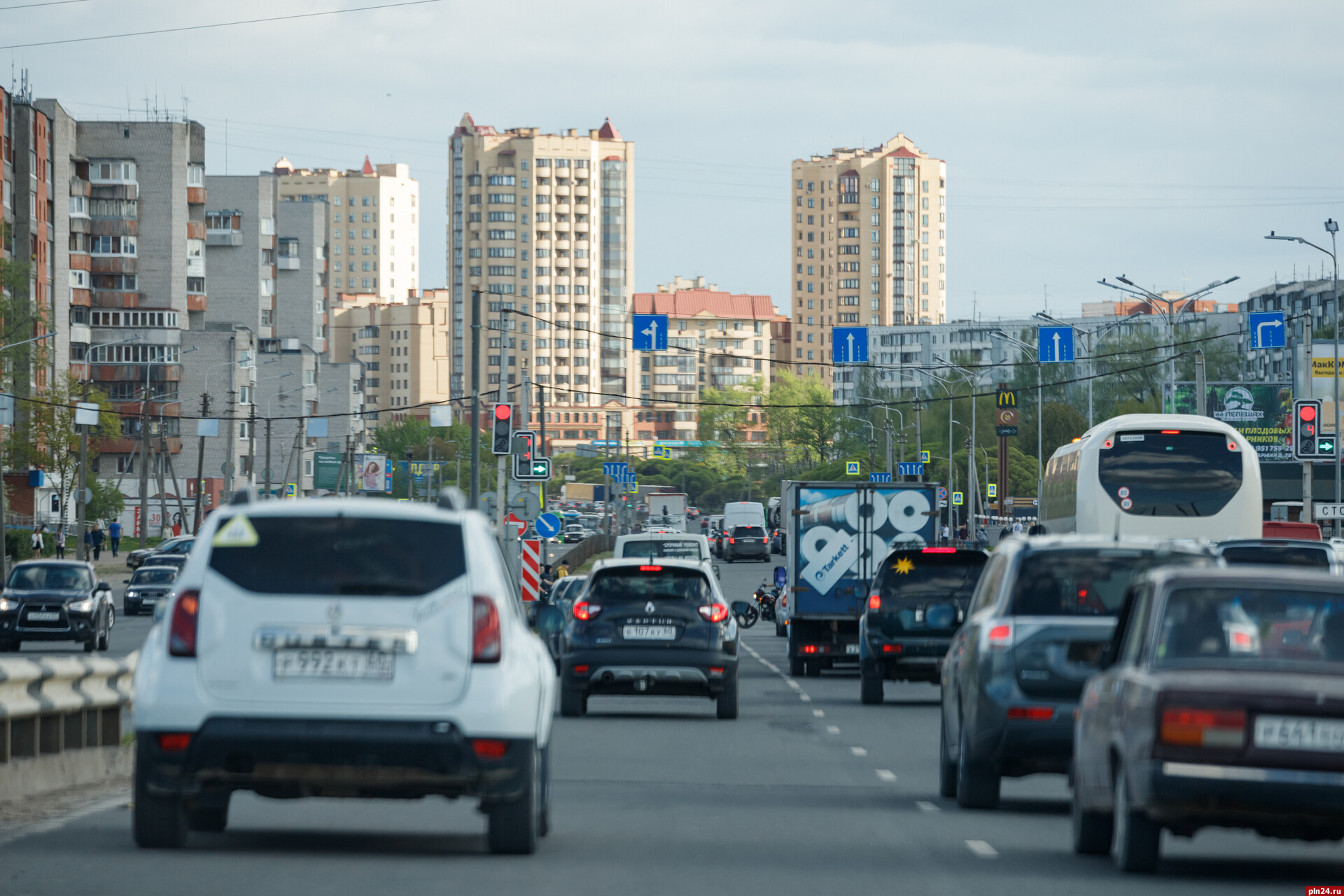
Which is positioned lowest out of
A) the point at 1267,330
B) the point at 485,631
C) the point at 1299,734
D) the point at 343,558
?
the point at 1299,734

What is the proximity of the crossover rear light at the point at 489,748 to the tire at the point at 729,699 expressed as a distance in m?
11.7

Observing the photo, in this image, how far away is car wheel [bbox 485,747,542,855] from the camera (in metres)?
9.29

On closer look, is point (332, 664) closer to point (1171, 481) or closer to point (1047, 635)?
point (1047, 635)

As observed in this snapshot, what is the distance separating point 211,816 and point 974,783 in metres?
4.62

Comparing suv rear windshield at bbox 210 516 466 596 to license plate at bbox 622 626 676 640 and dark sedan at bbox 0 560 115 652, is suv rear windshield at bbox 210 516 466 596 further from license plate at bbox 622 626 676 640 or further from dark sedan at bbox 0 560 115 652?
dark sedan at bbox 0 560 115 652

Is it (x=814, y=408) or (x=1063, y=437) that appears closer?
(x=1063, y=437)

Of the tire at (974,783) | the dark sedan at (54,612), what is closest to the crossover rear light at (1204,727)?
the tire at (974,783)

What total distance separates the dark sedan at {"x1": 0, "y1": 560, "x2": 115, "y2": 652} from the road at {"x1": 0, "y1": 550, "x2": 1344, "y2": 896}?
20201mm

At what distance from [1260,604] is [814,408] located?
175102mm

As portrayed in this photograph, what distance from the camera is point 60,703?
528 inches

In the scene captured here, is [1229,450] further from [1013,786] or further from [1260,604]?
[1260,604]

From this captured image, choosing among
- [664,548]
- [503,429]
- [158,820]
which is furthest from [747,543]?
[158,820]

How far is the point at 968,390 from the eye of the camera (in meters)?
144

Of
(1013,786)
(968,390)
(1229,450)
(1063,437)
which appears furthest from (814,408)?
(1013,786)
